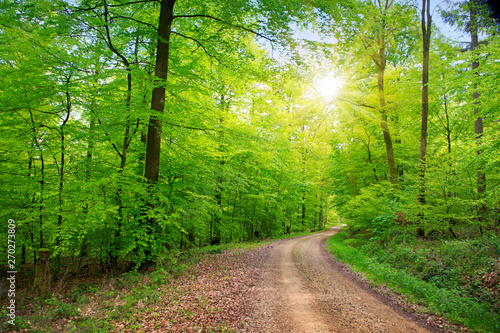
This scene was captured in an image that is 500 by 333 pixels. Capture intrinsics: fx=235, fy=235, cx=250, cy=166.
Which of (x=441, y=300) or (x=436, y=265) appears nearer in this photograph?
(x=441, y=300)

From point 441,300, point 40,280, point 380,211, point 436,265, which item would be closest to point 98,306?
point 40,280

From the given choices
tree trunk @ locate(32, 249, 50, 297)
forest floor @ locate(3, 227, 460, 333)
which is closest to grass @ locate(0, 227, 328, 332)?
forest floor @ locate(3, 227, 460, 333)

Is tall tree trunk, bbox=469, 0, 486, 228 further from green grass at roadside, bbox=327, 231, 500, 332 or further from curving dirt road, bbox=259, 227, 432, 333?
curving dirt road, bbox=259, 227, 432, 333

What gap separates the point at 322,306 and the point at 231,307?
7.55ft

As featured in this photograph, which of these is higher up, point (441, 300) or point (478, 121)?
point (478, 121)

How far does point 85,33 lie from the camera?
730 centimetres

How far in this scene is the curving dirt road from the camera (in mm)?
4984

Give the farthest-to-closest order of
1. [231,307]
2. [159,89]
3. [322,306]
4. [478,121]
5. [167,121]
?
[478,121] → [159,89] → [167,121] → [322,306] → [231,307]

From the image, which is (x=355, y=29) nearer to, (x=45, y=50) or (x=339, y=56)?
(x=339, y=56)

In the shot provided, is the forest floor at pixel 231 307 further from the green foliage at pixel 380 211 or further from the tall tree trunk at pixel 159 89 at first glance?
the green foliage at pixel 380 211

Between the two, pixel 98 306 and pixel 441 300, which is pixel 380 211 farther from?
pixel 98 306

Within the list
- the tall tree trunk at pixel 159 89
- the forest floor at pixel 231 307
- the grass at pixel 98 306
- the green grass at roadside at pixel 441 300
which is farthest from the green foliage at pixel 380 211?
the tall tree trunk at pixel 159 89

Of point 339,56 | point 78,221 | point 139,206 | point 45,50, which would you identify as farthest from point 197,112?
point 339,56

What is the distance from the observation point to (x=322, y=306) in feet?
19.4
